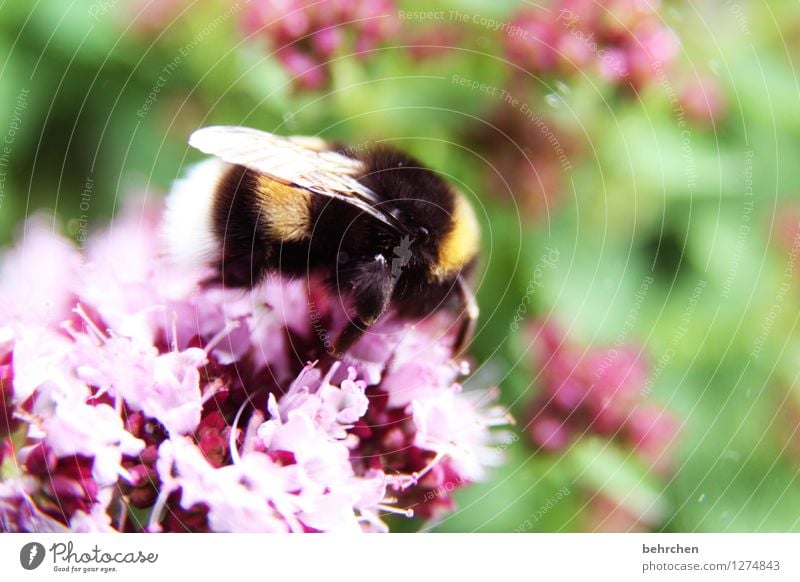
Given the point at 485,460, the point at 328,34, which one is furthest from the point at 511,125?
the point at 485,460

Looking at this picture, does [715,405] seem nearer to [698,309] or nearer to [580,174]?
[698,309]

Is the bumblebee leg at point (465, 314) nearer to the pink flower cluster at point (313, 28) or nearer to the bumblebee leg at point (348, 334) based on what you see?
the bumblebee leg at point (348, 334)

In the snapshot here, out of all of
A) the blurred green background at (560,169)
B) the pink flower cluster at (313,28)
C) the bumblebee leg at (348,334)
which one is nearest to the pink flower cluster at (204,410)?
the bumblebee leg at (348,334)
